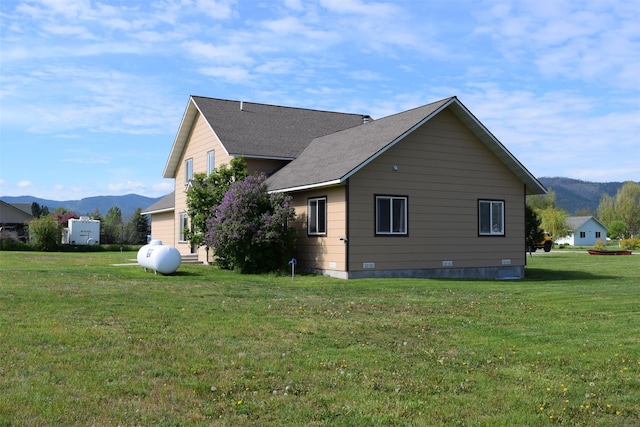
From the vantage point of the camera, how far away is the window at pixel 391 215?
20031mm

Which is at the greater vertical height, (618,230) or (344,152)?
(344,152)

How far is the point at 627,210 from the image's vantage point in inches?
4144

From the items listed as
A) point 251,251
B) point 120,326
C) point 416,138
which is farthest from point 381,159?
point 120,326

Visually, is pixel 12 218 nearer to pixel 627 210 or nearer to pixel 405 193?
pixel 405 193

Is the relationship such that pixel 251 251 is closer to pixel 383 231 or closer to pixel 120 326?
pixel 383 231

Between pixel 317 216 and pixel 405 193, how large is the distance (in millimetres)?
2999

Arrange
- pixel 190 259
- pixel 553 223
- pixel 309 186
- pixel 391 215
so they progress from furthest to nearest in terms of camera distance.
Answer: pixel 553 223 → pixel 190 259 → pixel 391 215 → pixel 309 186

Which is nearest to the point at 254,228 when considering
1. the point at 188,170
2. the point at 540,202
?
the point at 188,170

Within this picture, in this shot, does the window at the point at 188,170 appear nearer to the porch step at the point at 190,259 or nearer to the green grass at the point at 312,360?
the porch step at the point at 190,259

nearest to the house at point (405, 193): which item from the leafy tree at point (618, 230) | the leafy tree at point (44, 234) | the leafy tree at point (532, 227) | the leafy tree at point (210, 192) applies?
the leafy tree at point (210, 192)

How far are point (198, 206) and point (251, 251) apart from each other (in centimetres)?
389

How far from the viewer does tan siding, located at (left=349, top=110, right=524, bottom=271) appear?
19.6m

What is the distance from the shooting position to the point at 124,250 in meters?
50.2

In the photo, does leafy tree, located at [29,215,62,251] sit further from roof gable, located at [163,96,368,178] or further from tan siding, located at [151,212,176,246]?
roof gable, located at [163,96,368,178]
